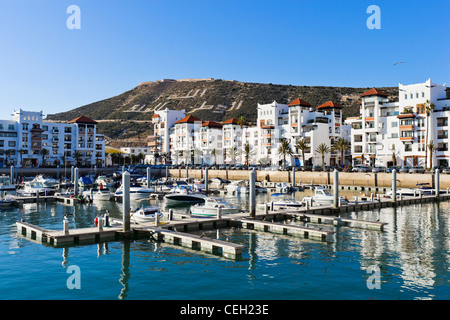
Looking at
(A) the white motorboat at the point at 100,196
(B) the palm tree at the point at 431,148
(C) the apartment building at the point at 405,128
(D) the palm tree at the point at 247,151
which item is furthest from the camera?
(D) the palm tree at the point at 247,151

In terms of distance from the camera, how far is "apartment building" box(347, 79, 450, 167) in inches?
3738

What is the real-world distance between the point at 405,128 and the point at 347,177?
21703mm

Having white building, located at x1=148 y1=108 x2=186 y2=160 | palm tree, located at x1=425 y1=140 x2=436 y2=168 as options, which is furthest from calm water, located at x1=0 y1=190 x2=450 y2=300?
white building, located at x1=148 y1=108 x2=186 y2=160

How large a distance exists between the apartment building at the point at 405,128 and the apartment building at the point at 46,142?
92098 millimetres

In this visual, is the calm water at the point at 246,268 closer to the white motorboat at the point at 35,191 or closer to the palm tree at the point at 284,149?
the white motorboat at the point at 35,191

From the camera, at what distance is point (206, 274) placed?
23.2 meters

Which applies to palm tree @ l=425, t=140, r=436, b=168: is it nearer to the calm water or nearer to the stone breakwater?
the stone breakwater

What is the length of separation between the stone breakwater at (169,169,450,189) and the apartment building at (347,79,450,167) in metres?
16.8

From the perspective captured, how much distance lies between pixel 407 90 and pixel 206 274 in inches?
3676

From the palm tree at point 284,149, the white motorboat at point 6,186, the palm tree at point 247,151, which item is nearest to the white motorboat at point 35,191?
the white motorboat at point 6,186

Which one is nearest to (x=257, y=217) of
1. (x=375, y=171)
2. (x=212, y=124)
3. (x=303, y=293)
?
(x=303, y=293)

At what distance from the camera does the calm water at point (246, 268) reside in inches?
800

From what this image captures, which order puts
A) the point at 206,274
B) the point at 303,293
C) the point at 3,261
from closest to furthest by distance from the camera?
1. the point at 303,293
2. the point at 206,274
3. the point at 3,261
